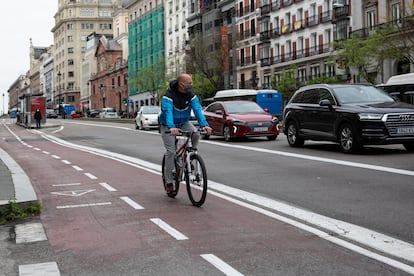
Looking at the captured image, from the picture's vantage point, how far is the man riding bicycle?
8.48 m

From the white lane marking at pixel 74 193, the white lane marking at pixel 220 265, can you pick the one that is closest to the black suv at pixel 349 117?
the white lane marking at pixel 74 193

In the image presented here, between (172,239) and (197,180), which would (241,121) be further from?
(172,239)

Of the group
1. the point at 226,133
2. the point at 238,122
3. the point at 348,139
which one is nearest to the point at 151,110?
the point at 226,133

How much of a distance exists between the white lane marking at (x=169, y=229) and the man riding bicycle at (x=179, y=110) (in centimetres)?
143

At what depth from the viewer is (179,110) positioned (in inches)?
340

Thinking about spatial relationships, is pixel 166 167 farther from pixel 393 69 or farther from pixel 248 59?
pixel 248 59

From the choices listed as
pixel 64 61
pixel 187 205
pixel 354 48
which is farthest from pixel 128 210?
pixel 64 61

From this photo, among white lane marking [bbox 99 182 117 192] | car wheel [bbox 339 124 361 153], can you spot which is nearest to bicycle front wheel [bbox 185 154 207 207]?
white lane marking [bbox 99 182 117 192]

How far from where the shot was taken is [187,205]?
8555 millimetres

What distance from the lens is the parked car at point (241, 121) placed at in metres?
21.2

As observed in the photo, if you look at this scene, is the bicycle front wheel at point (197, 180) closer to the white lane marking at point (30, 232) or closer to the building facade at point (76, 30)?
the white lane marking at point (30, 232)

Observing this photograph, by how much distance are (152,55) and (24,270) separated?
98.8 meters

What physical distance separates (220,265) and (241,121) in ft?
53.4

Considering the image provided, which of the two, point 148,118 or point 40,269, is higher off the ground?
point 148,118
